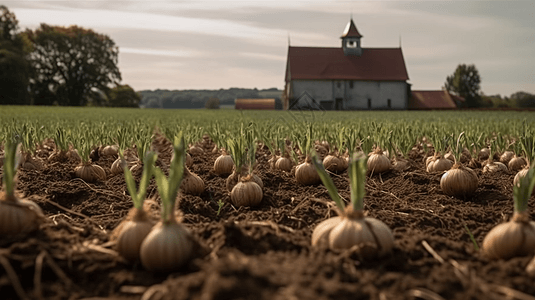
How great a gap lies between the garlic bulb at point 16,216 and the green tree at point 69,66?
182ft

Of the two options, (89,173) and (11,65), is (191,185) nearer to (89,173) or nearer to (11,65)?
(89,173)

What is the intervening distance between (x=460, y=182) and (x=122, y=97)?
58926 millimetres

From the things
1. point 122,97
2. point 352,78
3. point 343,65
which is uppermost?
point 343,65

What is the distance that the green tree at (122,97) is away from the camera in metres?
56.7

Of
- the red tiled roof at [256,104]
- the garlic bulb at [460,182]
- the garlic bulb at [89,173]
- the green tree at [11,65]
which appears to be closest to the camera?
the garlic bulb at [460,182]

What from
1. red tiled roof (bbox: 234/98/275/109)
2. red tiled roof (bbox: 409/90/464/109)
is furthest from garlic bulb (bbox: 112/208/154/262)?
red tiled roof (bbox: 234/98/275/109)

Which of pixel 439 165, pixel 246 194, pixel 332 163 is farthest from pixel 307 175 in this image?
pixel 439 165

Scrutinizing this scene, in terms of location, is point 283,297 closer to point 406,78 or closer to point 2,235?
point 2,235

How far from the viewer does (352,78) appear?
44875 millimetres

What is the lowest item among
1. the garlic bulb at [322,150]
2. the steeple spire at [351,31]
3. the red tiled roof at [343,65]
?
the garlic bulb at [322,150]

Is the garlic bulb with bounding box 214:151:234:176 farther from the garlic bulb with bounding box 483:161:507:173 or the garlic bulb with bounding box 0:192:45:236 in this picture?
the garlic bulb with bounding box 483:161:507:173

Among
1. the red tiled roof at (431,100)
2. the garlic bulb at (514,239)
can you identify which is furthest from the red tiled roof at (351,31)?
the garlic bulb at (514,239)

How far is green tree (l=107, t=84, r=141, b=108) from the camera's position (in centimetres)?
5669

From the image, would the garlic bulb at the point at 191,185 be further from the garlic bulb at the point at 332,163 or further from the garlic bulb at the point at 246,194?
the garlic bulb at the point at 332,163
